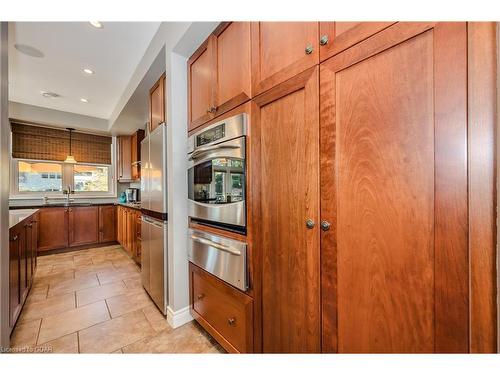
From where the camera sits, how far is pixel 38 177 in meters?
3.96

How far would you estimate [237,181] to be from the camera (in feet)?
3.94

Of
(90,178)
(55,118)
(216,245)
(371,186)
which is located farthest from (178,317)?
(55,118)

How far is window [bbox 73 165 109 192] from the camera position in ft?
14.4

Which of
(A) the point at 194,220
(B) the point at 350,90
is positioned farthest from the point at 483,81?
(A) the point at 194,220

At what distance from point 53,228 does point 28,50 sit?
2871 mm

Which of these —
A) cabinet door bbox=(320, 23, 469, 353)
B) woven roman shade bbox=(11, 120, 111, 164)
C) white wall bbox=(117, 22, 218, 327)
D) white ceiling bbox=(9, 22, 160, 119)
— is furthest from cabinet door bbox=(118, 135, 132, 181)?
cabinet door bbox=(320, 23, 469, 353)

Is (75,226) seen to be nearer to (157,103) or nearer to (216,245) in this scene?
(157,103)

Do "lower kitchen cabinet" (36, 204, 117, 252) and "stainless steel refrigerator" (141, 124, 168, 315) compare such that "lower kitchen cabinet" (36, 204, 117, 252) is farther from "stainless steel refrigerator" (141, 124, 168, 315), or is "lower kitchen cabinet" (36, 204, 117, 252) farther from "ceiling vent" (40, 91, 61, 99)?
"stainless steel refrigerator" (141, 124, 168, 315)

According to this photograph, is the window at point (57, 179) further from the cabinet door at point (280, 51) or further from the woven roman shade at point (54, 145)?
the cabinet door at point (280, 51)

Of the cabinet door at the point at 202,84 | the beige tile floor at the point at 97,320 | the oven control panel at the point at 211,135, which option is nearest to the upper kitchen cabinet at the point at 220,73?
the cabinet door at the point at 202,84

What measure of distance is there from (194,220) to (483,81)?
5.31 ft

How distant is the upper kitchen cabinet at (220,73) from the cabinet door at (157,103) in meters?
0.42

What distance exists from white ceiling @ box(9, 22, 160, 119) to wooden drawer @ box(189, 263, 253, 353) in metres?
2.25
